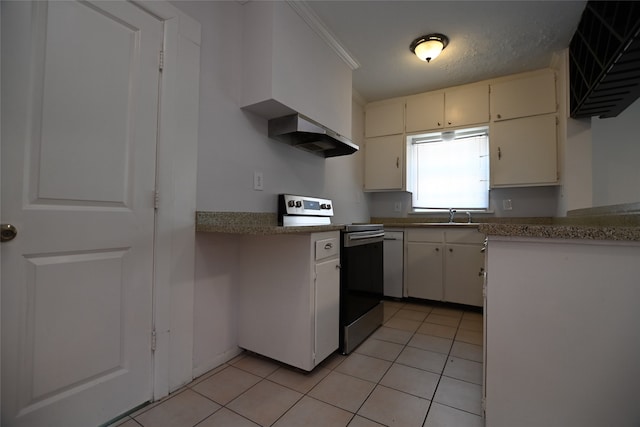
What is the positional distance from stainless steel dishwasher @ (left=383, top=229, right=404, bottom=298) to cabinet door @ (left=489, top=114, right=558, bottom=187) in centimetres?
114

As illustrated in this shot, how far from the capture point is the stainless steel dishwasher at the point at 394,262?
9.99 ft

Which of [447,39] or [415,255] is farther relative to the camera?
[415,255]

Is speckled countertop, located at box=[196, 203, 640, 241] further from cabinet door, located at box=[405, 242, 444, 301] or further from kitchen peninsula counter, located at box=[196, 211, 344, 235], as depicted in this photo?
cabinet door, located at box=[405, 242, 444, 301]

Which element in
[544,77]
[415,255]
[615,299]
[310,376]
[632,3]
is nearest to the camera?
[615,299]

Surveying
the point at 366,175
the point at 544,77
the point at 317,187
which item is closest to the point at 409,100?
the point at 366,175

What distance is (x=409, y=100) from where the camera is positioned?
3301mm

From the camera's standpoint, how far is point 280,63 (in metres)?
1.77

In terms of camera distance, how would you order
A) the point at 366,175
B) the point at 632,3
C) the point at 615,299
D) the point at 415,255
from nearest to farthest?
the point at 615,299, the point at 632,3, the point at 415,255, the point at 366,175

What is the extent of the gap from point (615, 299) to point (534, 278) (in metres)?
0.22

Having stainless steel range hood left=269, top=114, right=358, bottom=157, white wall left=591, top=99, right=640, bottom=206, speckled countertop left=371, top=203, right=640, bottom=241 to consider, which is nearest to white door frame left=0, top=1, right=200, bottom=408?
stainless steel range hood left=269, top=114, right=358, bottom=157

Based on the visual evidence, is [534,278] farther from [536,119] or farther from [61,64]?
[536,119]

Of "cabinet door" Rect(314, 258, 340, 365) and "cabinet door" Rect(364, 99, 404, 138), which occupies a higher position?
"cabinet door" Rect(364, 99, 404, 138)

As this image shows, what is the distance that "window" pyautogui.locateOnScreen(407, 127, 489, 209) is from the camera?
3.12 metres

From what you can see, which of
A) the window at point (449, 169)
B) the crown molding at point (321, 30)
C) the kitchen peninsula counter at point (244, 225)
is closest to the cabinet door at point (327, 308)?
the kitchen peninsula counter at point (244, 225)
